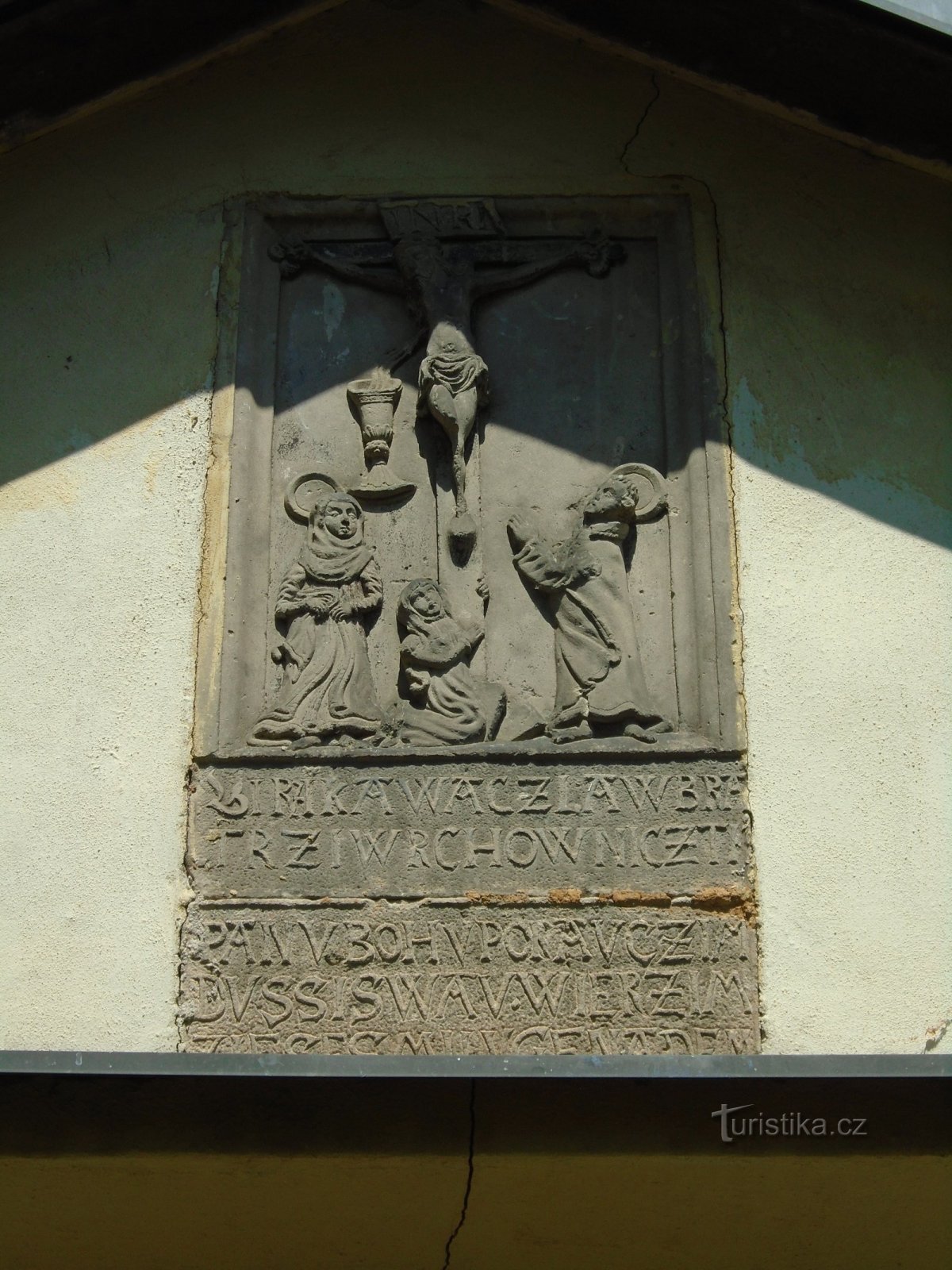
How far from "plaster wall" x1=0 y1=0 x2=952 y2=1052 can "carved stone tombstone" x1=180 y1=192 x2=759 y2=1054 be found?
0.12m

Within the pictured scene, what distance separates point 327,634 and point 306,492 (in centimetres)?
57

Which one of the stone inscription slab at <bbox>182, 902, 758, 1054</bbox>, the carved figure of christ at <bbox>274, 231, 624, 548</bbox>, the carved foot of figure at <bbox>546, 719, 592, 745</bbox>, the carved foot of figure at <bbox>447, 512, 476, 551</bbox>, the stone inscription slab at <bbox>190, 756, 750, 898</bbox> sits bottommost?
the stone inscription slab at <bbox>182, 902, 758, 1054</bbox>

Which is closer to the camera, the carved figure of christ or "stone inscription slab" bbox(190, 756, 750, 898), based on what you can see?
"stone inscription slab" bbox(190, 756, 750, 898)

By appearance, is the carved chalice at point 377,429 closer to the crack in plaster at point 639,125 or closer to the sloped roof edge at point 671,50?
the crack in plaster at point 639,125

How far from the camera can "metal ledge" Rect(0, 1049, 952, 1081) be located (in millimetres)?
4574

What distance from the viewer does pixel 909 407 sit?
6.16 m

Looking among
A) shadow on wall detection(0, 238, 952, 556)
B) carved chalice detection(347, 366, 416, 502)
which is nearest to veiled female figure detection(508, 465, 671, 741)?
shadow on wall detection(0, 238, 952, 556)

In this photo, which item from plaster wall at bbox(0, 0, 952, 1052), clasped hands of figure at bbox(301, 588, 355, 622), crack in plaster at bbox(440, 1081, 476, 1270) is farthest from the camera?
clasped hands of figure at bbox(301, 588, 355, 622)

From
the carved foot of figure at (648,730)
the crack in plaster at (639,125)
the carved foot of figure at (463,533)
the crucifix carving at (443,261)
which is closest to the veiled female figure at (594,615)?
the carved foot of figure at (648,730)

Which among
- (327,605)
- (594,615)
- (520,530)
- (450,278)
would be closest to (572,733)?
(594,615)

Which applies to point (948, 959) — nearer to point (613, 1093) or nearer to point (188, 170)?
point (613, 1093)

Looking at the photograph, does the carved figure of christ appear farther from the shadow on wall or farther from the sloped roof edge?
the sloped roof edge

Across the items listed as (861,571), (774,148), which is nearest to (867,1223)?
(861,571)

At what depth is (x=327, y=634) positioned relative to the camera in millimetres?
5863
